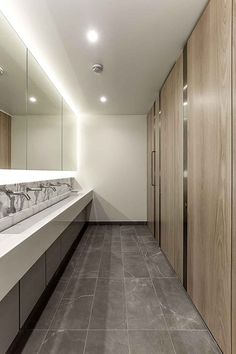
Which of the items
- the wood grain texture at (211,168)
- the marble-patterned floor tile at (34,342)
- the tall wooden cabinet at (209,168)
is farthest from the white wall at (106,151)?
the marble-patterned floor tile at (34,342)

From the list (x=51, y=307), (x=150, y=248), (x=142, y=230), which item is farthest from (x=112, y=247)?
(x=51, y=307)

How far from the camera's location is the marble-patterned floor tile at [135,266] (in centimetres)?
277

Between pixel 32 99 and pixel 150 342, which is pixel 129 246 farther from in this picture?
pixel 32 99

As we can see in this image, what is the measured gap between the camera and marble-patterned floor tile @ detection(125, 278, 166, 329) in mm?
1865

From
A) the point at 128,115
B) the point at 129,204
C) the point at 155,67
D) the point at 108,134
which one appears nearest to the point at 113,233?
the point at 129,204

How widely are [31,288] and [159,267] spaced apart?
173 centimetres

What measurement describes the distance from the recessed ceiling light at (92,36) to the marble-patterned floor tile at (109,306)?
2.62 meters

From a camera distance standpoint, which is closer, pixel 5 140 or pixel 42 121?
pixel 5 140

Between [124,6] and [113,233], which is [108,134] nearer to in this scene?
[113,233]

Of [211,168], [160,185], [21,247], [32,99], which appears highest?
[32,99]

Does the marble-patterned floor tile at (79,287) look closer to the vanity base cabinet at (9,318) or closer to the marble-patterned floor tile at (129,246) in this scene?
the vanity base cabinet at (9,318)

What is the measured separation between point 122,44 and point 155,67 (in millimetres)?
672

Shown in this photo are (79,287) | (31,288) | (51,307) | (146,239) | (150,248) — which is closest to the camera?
(31,288)

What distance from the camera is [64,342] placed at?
165 cm
